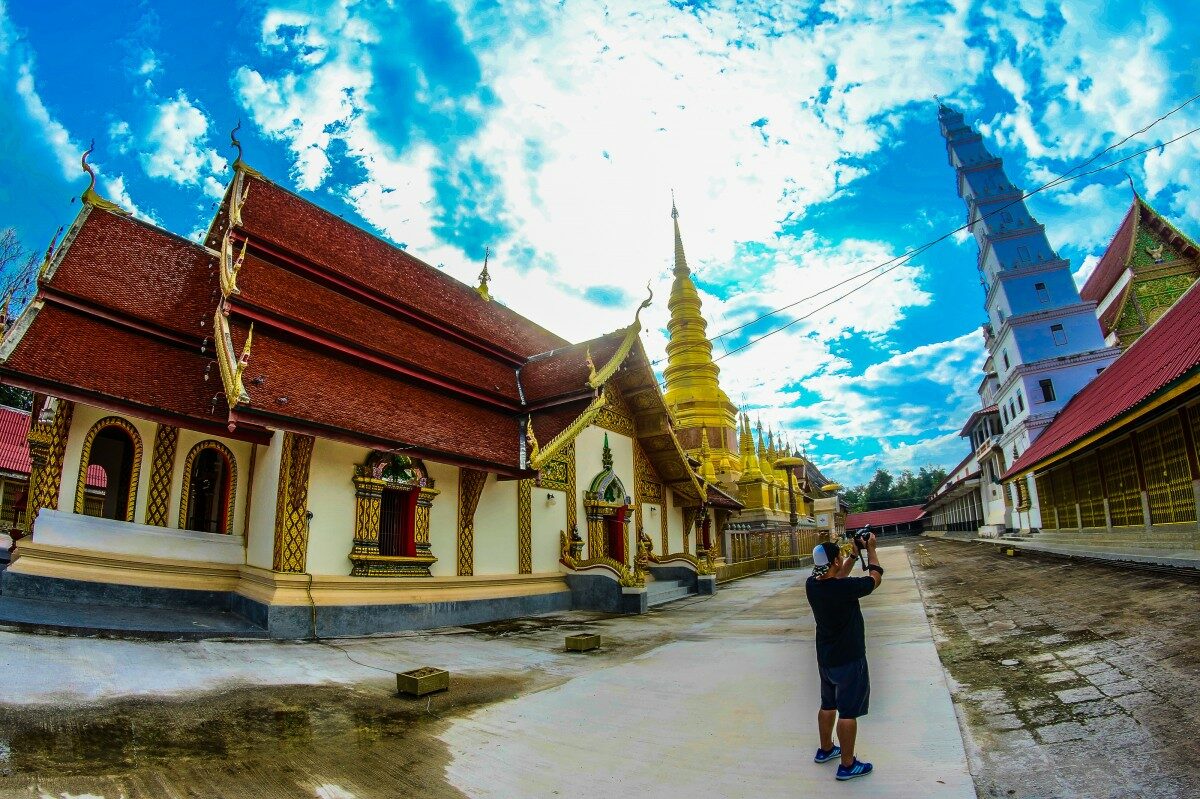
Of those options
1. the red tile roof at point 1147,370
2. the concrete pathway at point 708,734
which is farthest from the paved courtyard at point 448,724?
the red tile roof at point 1147,370

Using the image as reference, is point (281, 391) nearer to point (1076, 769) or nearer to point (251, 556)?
point (251, 556)

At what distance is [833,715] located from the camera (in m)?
3.57

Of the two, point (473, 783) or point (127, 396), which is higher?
point (127, 396)

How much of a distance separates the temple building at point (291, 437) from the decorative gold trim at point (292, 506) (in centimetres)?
3

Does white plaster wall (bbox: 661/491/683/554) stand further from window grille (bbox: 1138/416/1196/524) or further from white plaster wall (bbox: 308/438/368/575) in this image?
window grille (bbox: 1138/416/1196/524)

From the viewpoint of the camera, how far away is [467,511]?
1097cm

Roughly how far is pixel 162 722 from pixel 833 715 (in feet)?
14.1

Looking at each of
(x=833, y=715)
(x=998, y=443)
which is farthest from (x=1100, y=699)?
(x=998, y=443)

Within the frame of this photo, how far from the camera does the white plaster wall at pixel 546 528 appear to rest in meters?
12.3

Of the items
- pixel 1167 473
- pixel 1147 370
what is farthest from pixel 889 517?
pixel 1167 473

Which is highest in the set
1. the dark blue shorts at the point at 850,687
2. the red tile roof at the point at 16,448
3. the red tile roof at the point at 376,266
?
the red tile roof at the point at 376,266

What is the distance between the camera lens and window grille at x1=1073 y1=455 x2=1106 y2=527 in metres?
14.0

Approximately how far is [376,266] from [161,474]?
576 centimetres

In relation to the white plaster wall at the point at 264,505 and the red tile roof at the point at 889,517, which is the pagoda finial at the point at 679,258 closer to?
the white plaster wall at the point at 264,505
